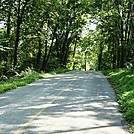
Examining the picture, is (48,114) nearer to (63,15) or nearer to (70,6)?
(63,15)

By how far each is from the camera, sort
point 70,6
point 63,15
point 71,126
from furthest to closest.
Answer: point 70,6, point 63,15, point 71,126

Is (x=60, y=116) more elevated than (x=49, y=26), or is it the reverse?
(x=49, y=26)

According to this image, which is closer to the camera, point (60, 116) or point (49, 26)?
point (60, 116)

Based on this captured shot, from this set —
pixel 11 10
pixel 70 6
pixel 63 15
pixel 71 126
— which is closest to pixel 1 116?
pixel 71 126

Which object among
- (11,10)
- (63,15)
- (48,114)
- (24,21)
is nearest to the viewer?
(48,114)

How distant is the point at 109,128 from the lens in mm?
8523

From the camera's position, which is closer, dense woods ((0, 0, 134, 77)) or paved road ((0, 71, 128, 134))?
paved road ((0, 71, 128, 134))

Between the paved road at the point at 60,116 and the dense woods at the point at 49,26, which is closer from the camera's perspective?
the paved road at the point at 60,116

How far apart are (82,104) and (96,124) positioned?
→ 3.43 metres

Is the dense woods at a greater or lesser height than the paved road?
greater

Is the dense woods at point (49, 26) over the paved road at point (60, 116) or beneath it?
over

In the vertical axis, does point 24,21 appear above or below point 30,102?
above

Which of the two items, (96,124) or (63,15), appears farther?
(63,15)

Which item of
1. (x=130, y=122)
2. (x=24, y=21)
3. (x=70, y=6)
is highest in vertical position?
(x=70, y=6)
